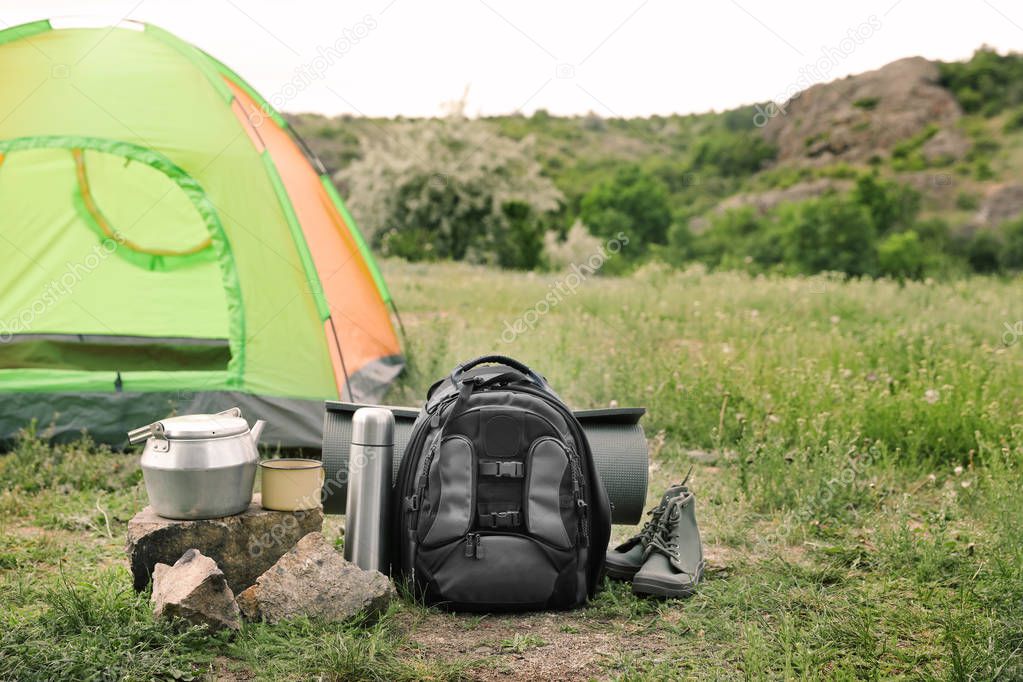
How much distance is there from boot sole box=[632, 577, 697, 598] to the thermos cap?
0.92 metres

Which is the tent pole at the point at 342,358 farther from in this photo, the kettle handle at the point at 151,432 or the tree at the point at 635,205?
the tree at the point at 635,205

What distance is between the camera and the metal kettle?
262cm

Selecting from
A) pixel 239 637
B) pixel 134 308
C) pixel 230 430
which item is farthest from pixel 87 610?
pixel 134 308

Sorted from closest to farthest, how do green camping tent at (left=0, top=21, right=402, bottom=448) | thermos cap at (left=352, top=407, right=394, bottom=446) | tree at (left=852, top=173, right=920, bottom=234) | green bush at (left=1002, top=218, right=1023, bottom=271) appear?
1. thermos cap at (left=352, top=407, right=394, bottom=446)
2. green camping tent at (left=0, top=21, right=402, bottom=448)
3. green bush at (left=1002, top=218, right=1023, bottom=271)
4. tree at (left=852, top=173, right=920, bottom=234)

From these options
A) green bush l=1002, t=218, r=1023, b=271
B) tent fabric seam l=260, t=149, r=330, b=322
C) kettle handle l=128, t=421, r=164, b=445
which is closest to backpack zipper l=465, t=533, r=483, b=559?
kettle handle l=128, t=421, r=164, b=445

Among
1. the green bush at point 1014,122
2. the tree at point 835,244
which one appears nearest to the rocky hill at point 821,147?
the green bush at point 1014,122

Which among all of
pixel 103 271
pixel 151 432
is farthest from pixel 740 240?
pixel 151 432

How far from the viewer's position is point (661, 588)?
112 inches

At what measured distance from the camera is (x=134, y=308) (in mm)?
5785

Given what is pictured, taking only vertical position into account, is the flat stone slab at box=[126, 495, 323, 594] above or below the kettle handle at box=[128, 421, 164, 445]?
below

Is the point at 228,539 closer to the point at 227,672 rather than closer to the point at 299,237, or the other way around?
the point at 227,672

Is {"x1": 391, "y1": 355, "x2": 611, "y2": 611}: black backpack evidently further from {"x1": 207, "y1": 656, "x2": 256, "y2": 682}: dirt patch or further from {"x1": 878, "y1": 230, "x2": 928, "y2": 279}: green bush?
{"x1": 878, "y1": 230, "x2": 928, "y2": 279}: green bush

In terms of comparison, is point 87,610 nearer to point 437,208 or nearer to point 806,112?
point 437,208

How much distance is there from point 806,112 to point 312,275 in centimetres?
4376
